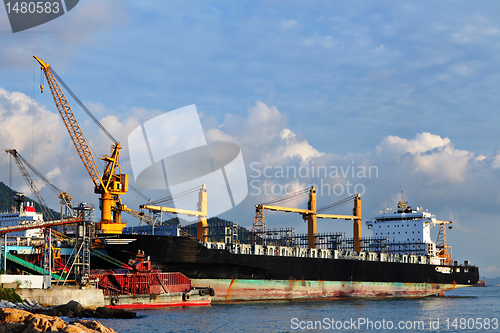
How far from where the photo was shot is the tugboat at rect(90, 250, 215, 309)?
4021 cm

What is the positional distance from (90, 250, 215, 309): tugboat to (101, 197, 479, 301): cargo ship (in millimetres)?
2021

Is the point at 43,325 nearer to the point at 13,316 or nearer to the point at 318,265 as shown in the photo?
the point at 13,316

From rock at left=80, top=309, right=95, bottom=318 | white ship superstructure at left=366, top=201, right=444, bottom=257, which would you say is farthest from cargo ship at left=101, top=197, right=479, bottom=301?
rock at left=80, top=309, right=95, bottom=318

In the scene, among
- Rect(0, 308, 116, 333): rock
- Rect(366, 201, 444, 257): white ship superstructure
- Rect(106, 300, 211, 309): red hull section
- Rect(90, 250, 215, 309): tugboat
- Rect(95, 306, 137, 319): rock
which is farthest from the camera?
Rect(366, 201, 444, 257): white ship superstructure

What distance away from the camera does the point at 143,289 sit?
137ft

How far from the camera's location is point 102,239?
45875 millimetres

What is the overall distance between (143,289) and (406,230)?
1996 inches

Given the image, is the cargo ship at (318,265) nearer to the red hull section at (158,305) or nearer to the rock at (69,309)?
the red hull section at (158,305)

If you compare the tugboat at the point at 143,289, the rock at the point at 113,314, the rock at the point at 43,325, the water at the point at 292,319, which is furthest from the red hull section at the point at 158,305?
the rock at the point at 43,325

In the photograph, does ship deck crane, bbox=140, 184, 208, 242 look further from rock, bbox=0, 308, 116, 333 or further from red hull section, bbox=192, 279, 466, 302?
rock, bbox=0, 308, 116, 333

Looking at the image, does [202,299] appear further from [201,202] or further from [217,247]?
[201,202]

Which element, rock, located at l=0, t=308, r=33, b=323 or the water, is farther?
the water

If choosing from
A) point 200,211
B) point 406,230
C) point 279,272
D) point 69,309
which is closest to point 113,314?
point 69,309

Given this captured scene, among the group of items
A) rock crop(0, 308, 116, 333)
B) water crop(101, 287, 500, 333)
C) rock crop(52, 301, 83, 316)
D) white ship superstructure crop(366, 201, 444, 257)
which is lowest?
water crop(101, 287, 500, 333)
